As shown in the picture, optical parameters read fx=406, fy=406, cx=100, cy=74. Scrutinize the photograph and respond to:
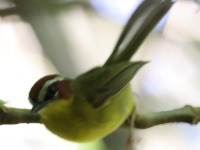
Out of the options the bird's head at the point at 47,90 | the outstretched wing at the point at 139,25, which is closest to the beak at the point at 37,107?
the bird's head at the point at 47,90

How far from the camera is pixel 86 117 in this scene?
0.54 meters

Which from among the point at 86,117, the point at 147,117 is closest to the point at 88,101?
the point at 86,117

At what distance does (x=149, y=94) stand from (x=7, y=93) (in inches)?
8.0

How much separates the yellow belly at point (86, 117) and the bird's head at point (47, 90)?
0.01 m

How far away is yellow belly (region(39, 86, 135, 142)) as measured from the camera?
488 mm

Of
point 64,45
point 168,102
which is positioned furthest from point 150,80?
point 64,45

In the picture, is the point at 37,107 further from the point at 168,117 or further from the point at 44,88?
the point at 168,117

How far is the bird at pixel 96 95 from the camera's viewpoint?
458 mm

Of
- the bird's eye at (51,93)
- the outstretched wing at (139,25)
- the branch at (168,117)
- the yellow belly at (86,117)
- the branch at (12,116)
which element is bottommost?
the yellow belly at (86,117)

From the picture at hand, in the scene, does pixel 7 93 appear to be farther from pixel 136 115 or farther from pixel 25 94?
pixel 136 115

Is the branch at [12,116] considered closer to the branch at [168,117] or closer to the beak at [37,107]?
the beak at [37,107]

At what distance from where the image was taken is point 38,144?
603 mm

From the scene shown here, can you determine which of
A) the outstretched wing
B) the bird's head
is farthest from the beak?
the outstretched wing

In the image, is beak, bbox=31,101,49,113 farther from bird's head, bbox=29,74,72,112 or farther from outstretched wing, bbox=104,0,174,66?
outstretched wing, bbox=104,0,174,66
